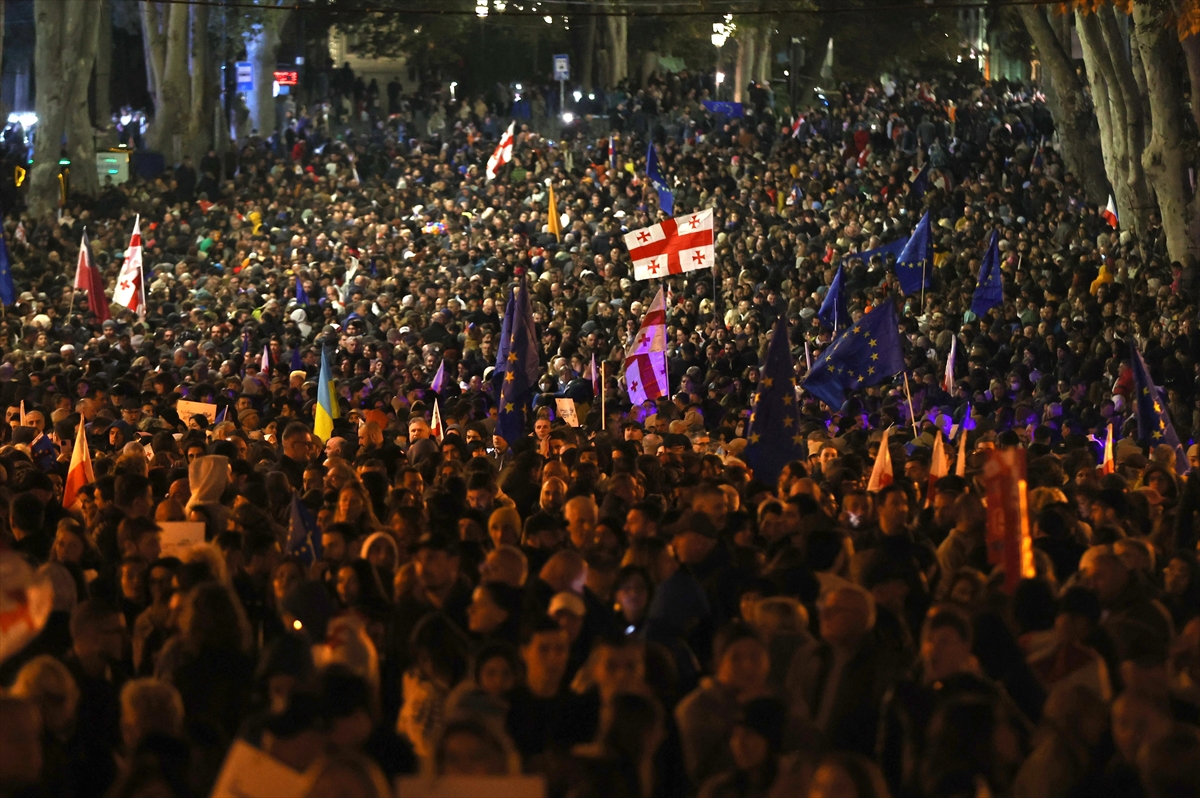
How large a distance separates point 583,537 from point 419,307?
18536mm

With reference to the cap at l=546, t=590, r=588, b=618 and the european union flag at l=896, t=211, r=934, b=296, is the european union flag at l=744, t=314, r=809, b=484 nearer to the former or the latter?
the cap at l=546, t=590, r=588, b=618

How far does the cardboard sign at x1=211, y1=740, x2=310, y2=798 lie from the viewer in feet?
15.6

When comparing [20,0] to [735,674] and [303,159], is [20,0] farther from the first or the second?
[735,674]

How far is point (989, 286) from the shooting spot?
2116cm

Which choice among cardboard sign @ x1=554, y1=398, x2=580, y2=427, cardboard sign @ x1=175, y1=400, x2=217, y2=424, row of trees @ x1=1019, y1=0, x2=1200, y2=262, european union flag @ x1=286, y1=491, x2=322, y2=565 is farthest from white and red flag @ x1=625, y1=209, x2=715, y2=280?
european union flag @ x1=286, y1=491, x2=322, y2=565

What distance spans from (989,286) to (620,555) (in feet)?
44.2

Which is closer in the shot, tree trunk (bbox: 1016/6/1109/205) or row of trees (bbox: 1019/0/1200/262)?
row of trees (bbox: 1019/0/1200/262)

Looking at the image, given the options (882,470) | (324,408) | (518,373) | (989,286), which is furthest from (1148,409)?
(989,286)

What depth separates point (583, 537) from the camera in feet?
29.8

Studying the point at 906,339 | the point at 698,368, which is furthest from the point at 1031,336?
the point at 698,368

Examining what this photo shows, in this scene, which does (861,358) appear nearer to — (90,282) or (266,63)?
(90,282)

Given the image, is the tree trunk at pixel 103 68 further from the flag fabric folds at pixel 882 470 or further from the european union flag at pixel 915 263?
the flag fabric folds at pixel 882 470

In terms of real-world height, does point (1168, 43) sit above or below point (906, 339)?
above

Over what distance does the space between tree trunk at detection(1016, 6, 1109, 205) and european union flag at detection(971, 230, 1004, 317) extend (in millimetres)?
7996
